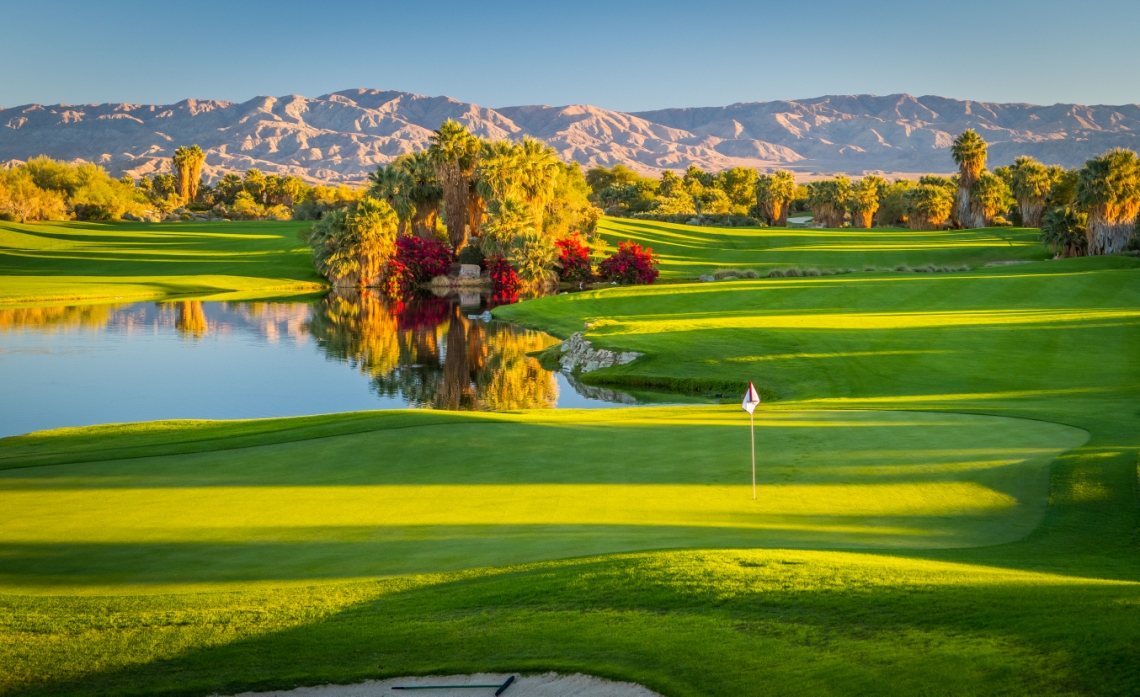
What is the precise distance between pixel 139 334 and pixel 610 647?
42.8 metres

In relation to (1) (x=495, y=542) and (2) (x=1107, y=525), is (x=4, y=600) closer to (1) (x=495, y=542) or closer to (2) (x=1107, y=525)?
(1) (x=495, y=542)

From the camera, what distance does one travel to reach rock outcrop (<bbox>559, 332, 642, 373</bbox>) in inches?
1314

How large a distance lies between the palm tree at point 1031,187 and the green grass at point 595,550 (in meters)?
85.0

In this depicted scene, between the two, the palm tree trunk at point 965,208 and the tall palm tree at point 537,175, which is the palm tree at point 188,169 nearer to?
the tall palm tree at point 537,175

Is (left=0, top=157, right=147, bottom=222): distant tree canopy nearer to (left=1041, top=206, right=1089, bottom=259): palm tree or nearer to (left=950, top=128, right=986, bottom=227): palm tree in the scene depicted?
(left=1041, top=206, right=1089, bottom=259): palm tree

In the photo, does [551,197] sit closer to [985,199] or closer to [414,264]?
[414,264]

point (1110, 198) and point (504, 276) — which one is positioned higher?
point (1110, 198)

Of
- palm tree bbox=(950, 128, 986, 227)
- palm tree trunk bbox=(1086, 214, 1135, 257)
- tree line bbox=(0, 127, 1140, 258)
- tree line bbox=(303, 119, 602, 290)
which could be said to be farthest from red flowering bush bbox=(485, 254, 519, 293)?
palm tree bbox=(950, 128, 986, 227)

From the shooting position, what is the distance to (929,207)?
344 feet

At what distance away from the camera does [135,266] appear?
7594 cm

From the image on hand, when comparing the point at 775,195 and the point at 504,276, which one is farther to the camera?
the point at 775,195

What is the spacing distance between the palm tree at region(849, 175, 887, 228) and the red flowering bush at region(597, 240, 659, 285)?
2451 inches

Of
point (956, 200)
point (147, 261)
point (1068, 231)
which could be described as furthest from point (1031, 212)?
point (147, 261)

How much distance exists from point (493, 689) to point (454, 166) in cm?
6969
